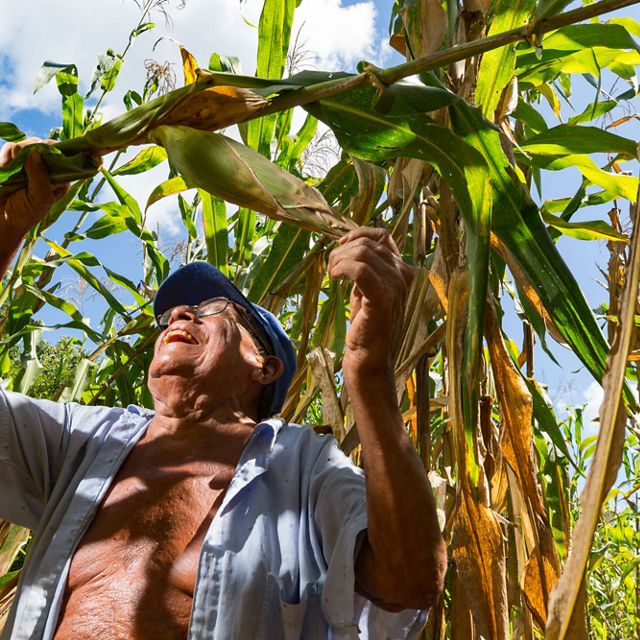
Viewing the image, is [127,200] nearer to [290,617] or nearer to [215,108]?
[215,108]

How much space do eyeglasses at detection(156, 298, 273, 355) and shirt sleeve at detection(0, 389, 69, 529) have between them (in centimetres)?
30

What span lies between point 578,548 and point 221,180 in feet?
1.86

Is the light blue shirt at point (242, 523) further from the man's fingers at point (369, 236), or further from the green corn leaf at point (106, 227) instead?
the green corn leaf at point (106, 227)

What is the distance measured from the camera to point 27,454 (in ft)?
3.52

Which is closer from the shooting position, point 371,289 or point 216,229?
point 371,289

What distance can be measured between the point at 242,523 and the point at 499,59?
0.71 metres

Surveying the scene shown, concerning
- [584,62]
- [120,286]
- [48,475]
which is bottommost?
[48,475]

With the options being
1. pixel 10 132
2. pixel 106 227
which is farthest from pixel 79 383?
pixel 10 132

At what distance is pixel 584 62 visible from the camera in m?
1.46

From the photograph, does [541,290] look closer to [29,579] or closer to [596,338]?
[596,338]

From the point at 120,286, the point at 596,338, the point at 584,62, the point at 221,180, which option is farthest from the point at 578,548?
the point at 120,286

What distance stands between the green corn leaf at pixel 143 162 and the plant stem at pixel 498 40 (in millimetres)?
1053

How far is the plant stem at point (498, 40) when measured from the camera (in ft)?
2.25

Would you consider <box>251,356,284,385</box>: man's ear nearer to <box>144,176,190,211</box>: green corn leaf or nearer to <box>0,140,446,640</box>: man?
<box>0,140,446,640</box>: man
